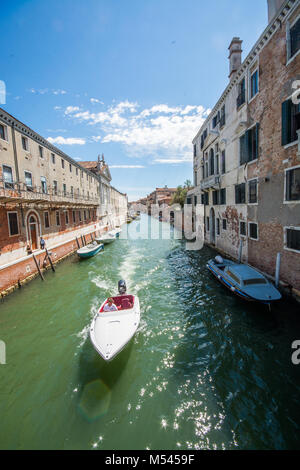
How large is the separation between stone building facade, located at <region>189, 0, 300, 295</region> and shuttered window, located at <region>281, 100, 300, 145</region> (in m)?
0.03

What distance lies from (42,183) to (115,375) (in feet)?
53.2

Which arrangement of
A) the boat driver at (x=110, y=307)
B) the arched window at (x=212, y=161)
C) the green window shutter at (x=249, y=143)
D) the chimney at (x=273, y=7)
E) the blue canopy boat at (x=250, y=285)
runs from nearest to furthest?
the boat driver at (x=110, y=307), the blue canopy boat at (x=250, y=285), the chimney at (x=273, y=7), the green window shutter at (x=249, y=143), the arched window at (x=212, y=161)

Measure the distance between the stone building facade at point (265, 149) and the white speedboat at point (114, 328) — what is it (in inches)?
259

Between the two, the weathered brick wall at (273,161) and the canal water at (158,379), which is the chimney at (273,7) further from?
the canal water at (158,379)

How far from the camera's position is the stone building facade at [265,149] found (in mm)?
7875

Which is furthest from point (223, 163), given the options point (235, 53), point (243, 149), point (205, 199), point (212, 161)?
point (235, 53)

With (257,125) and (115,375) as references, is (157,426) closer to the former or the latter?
(115,375)

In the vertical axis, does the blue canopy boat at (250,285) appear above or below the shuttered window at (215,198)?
below

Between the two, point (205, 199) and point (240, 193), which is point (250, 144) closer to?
point (240, 193)

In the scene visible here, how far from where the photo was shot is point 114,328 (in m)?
5.71

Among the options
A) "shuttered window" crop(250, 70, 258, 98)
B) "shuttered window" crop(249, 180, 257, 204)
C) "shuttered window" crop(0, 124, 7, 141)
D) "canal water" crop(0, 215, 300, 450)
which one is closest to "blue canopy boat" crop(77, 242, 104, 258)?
"canal water" crop(0, 215, 300, 450)

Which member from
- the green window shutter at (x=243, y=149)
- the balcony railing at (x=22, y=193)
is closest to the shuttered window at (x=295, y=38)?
the green window shutter at (x=243, y=149)

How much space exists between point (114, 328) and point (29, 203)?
12.1 metres
